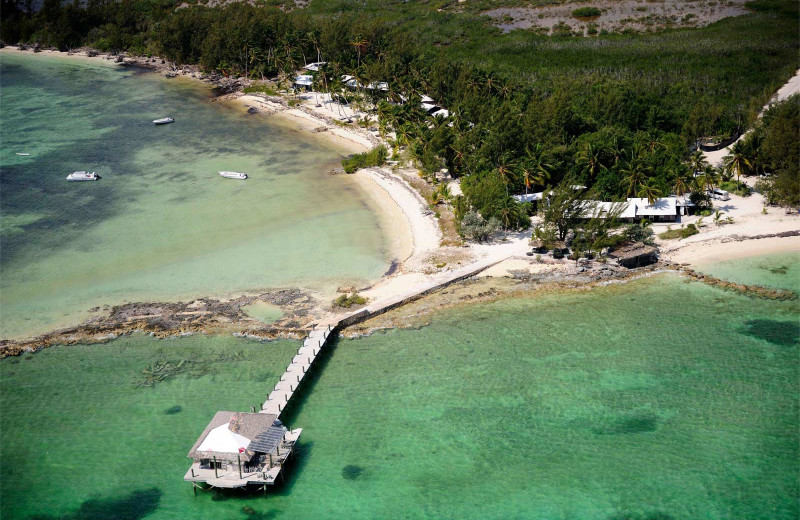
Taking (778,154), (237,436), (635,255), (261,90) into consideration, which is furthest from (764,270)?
(261,90)

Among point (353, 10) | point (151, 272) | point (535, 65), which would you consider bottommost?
point (151, 272)

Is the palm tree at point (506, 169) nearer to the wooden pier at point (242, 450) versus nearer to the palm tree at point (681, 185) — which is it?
the palm tree at point (681, 185)

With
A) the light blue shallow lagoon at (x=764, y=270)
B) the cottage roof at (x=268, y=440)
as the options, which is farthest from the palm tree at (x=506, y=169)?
the cottage roof at (x=268, y=440)

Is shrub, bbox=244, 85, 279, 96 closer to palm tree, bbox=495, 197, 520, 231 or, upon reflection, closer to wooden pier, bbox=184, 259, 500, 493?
palm tree, bbox=495, 197, 520, 231

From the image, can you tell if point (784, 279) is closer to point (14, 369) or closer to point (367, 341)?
point (367, 341)

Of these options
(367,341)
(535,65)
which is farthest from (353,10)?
→ (367,341)

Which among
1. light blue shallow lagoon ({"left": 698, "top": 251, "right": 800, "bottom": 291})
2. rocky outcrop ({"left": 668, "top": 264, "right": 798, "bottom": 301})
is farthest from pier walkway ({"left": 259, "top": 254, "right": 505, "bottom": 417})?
light blue shallow lagoon ({"left": 698, "top": 251, "right": 800, "bottom": 291})
